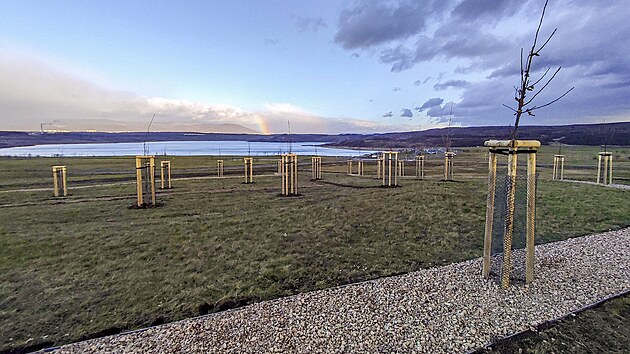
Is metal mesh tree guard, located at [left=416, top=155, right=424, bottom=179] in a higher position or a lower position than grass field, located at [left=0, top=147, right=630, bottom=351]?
higher

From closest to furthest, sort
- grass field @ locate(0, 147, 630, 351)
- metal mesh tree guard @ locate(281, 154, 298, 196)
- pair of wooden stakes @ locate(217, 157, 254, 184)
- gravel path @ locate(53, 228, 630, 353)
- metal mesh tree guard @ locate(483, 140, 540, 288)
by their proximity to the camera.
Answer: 1. gravel path @ locate(53, 228, 630, 353)
2. grass field @ locate(0, 147, 630, 351)
3. metal mesh tree guard @ locate(483, 140, 540, 288)
4. metal mesh tree guard @ locate(281, 154, 298, 196)
5. pair of wooden stakes @ locate(217, 157, 254, 184)

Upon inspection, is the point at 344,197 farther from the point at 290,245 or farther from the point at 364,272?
the point at 364,272

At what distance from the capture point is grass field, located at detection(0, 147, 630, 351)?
165 inches

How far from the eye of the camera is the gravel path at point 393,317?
323 centimetres

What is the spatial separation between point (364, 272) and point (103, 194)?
1303cm

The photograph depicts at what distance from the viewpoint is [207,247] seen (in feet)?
21.8

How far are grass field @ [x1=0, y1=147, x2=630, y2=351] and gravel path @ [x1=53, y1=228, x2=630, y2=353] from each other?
1.36 feet

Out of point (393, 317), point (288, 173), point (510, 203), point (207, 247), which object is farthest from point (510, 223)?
point (288, 173)

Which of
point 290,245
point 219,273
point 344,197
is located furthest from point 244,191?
point 219,273

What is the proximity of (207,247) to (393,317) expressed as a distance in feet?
13.9

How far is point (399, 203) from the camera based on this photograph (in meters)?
11.0

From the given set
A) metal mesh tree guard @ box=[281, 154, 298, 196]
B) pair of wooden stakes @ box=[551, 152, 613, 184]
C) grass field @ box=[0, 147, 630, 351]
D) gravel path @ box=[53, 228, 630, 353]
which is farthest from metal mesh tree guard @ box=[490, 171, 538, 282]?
pair of wooden stakes @ box=[551, 152, 613, 184]

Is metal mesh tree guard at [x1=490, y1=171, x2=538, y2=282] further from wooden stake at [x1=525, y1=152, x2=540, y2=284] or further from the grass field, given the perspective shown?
the grass field

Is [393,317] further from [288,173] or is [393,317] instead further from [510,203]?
[288,173]
